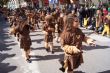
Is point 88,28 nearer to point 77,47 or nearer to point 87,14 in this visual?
point 87,14

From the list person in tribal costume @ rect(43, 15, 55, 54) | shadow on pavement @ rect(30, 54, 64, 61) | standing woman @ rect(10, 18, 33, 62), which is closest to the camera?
standing woman @ rect(10, 18, 33, 62)

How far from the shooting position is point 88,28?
2292cm

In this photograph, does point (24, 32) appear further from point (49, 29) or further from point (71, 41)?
point (71, 41)


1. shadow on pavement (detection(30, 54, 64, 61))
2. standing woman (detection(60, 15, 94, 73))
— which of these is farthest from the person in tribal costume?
standing woman (detection(60, 15, 94, 73))

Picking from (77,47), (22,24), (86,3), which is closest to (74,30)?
(77,47)

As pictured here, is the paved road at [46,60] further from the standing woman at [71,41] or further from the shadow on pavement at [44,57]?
the standing woman at [71,41]

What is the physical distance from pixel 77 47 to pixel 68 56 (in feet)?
1.09

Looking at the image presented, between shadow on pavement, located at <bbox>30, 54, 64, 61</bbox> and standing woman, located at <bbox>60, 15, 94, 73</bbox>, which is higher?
standing woman, located at <bbox>60, 15, 94, 73</bbox>

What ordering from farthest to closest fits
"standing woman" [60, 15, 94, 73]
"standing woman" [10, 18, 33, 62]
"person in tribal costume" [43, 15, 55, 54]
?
1. "person in tribal costume" [43, 15, 55, 54]
2. "standing woman" [10, 18, 33, 62]
3. "standing woman" [60, 15, 94, 73]

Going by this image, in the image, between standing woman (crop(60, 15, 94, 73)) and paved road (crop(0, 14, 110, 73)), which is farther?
paved road (crop(0, 14, 110, 73))

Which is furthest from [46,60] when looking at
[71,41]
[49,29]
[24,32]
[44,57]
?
[71,41]

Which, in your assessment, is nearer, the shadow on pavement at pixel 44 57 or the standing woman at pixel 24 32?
the standing woman at pixel 24 32

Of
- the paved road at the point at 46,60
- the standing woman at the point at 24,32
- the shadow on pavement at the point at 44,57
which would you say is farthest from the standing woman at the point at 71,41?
the shadow on pavement at the point at 44,57

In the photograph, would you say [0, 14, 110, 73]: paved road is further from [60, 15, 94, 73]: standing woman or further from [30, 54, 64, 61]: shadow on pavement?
[60, 15, 94, 73]: standing woman
